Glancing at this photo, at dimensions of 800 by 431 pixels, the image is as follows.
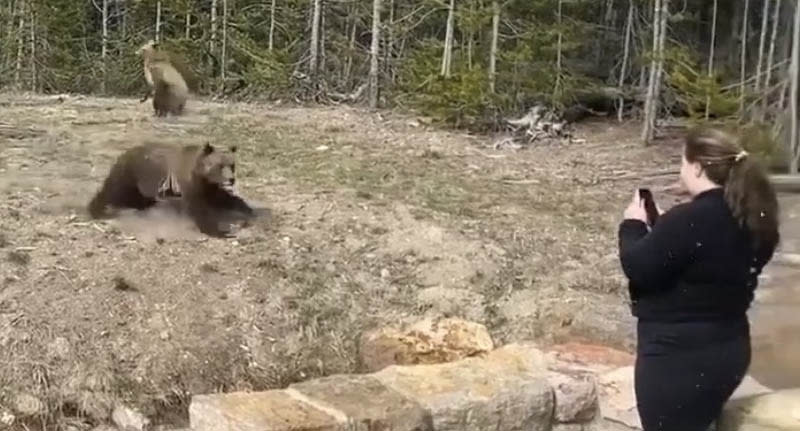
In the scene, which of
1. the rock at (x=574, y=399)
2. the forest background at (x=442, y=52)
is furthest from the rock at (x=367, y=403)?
the forest background at (x=442, y=52)

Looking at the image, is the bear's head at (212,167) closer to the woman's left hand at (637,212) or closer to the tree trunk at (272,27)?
the woman's left hand at (637,212)

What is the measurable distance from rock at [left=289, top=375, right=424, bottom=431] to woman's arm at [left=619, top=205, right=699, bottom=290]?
0.93 metres

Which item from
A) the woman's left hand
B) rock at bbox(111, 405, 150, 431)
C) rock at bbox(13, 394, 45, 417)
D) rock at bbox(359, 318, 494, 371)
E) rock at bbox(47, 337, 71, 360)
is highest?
the woman's left hand

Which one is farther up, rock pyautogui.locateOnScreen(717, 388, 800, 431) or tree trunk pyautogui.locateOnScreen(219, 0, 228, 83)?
tree trunk pyautogui.locateOnScreen(219, 0, 228, 83)

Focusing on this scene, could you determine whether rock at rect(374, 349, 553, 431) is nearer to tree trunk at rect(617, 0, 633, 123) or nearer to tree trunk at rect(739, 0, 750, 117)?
tree trunk at rect(739, 0, 750, 117)

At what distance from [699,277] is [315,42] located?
35.0 ft

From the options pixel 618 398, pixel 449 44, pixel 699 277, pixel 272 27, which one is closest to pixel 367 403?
pixel 618 398

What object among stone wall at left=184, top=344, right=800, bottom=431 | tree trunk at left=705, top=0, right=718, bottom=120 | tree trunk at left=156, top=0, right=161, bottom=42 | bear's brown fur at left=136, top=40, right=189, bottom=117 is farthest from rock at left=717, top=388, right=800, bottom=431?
tree trunk at left=156, top=0, right=161, bottom=42

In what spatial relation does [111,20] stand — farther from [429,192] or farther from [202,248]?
[202,248]

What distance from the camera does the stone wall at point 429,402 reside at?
316 cm

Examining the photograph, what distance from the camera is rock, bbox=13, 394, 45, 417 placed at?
4.63 meters

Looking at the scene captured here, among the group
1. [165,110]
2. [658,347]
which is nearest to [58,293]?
[658,347]

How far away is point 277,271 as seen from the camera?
5719 millimetres

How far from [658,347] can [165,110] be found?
304 inches
